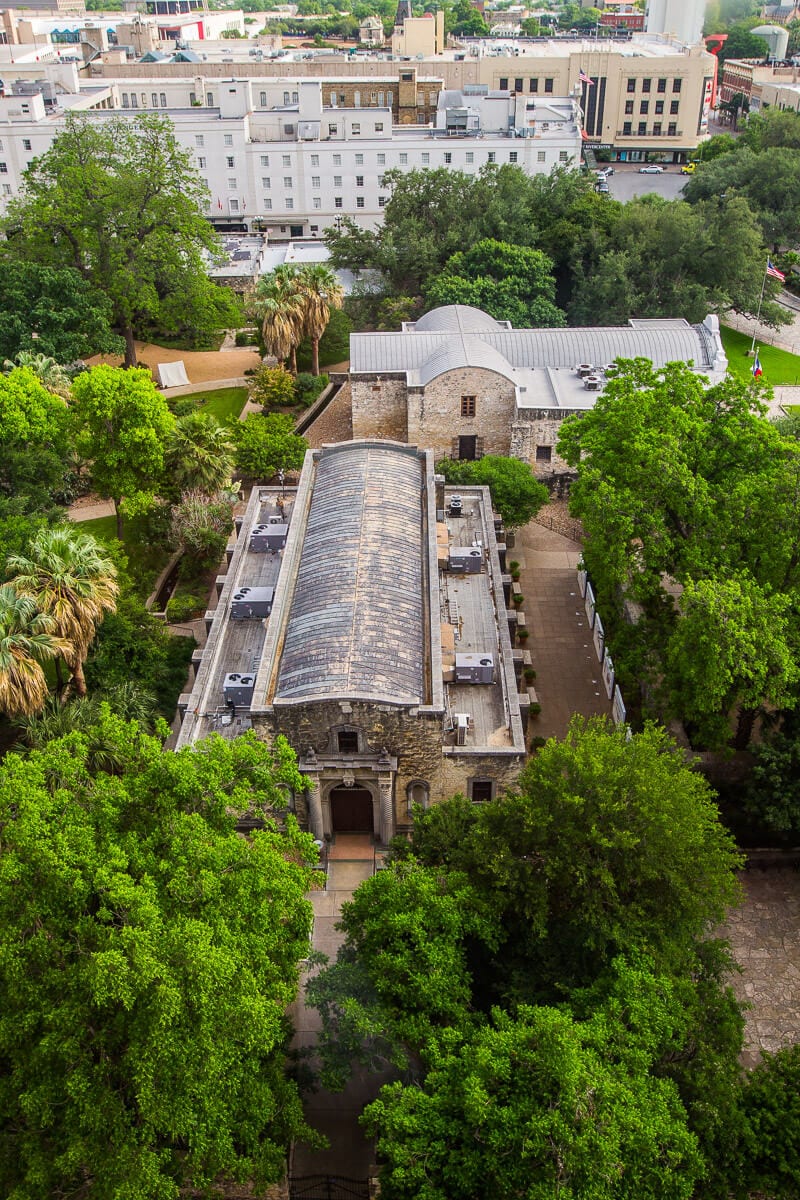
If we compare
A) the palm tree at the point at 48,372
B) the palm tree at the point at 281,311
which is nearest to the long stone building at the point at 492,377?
the palm tree at the point at 281,311

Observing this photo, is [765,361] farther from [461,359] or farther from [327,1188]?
[327,1188]

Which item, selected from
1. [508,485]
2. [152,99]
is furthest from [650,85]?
[508,485]

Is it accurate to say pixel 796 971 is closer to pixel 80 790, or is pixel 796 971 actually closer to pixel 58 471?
pixel 80 790

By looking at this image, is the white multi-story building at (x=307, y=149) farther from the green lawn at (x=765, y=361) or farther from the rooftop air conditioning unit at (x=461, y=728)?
the rooftop air conditioning unit at (x=461, y=728)

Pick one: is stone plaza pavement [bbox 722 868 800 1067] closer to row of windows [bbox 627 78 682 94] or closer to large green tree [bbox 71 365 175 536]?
large green tree [bbox 71 365 175 536]

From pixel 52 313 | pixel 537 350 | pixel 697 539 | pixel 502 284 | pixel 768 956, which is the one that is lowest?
pixel 768 956

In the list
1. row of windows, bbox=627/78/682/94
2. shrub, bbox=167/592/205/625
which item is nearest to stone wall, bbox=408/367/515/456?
shrub, bbox=167/592/205/625
